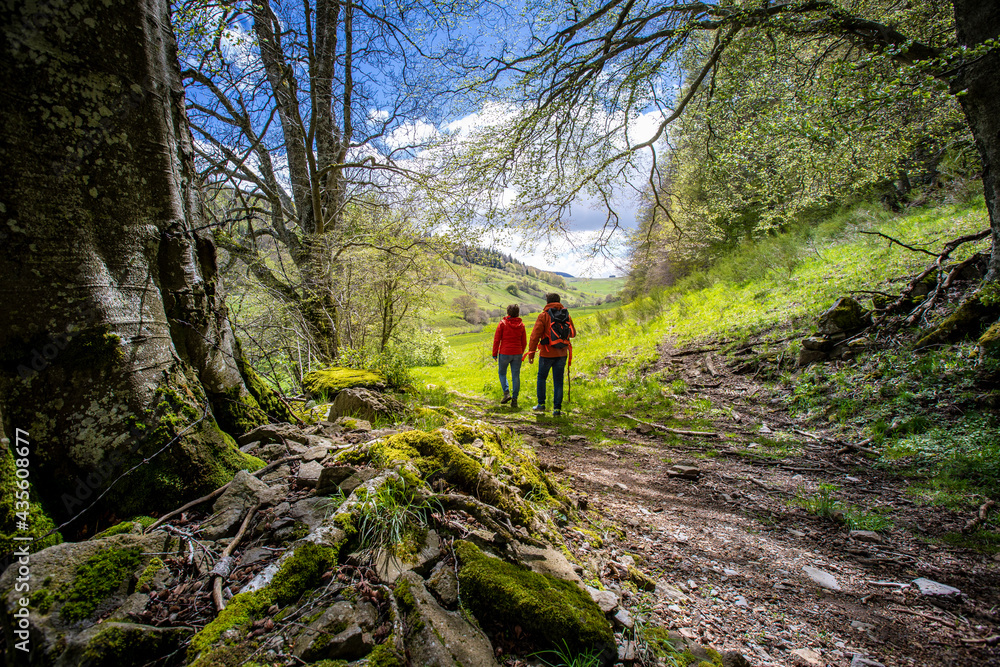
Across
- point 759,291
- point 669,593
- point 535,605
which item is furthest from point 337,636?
point 759,291

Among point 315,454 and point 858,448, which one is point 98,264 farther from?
point 858,448

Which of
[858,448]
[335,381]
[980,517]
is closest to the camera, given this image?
[980,517]

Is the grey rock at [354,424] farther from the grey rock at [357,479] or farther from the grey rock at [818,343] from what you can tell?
the grey rock at [818,343]

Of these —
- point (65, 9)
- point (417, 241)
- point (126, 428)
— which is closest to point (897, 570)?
point (126, 428)

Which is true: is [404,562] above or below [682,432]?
above

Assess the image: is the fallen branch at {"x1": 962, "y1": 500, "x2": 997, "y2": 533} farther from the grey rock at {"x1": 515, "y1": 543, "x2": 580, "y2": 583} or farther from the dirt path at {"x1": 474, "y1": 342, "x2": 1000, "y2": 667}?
the grey rock at {"x1": 515, "y1": 543, "x2": 580, "y2": 583}

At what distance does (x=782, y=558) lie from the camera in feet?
9.85

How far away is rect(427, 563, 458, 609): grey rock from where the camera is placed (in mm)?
1915

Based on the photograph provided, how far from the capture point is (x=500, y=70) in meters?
8.60

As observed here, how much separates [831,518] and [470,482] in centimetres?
361

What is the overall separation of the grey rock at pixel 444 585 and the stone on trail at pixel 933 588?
3285 millimetres

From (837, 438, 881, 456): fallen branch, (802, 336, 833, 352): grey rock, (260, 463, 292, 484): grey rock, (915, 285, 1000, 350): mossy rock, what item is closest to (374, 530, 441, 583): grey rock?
(260, 463, 292, 484): grey rock

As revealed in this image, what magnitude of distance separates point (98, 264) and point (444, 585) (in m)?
2.90

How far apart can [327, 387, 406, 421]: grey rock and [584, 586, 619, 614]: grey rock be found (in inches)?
137
